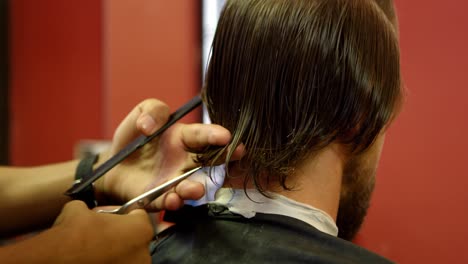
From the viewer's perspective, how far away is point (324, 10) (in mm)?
847

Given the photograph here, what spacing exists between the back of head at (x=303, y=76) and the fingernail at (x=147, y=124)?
0.21m

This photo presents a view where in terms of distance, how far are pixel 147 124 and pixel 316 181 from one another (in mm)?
412

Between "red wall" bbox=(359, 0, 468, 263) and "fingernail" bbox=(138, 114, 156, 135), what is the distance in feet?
3.05

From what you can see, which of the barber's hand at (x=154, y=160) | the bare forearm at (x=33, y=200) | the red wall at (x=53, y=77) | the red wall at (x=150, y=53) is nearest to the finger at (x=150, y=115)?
the barber's hand at (x=154, y=160)

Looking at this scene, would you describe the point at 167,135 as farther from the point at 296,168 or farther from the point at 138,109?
the point at 296,168

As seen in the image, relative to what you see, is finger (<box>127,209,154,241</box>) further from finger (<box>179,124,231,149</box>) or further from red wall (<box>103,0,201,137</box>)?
red wall (<box>103,0,201,137</box>)

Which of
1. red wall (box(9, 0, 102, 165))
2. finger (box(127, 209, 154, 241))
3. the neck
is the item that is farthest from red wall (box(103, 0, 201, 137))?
finger (box(127, 209, 154, 241))

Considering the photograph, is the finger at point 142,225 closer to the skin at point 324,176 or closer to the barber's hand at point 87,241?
the barber's hand at point 87,241

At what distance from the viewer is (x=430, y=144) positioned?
5.28 feet

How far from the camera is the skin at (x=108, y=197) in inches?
24.2

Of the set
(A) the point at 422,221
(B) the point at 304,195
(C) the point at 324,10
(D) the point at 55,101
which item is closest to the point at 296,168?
(B) the point at 304,195

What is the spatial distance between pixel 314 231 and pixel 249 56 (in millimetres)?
347

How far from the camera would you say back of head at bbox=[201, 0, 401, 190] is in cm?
84

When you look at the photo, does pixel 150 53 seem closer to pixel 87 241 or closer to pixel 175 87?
pixel 175 87
